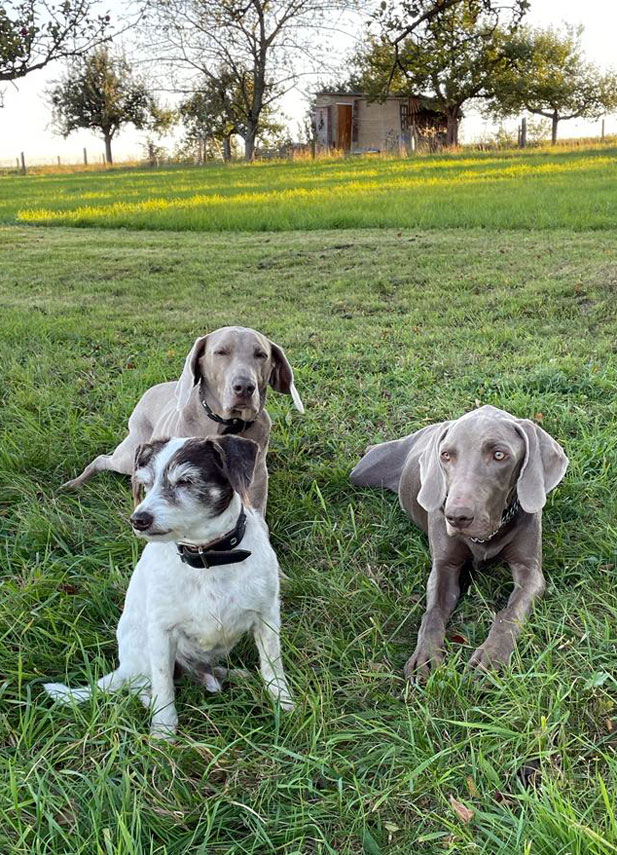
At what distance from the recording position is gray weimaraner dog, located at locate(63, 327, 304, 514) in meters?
3.86

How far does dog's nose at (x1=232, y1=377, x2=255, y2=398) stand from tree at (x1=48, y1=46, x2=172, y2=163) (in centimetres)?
5411

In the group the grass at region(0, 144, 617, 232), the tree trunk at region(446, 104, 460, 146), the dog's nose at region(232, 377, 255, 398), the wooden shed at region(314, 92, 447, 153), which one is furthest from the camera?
the tree trunk at region(446, 104, 460, 146)

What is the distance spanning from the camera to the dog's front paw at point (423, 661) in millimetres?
2703

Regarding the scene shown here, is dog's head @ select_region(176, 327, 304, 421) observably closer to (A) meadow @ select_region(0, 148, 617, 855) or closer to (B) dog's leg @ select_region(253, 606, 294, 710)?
(A) meadow @ select_region(0, 148, 617, 855)

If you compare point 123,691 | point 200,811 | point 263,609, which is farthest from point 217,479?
point 200,811

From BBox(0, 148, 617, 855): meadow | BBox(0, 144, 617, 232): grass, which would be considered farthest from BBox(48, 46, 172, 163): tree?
BBox(0, 148, 617, 855): meadow

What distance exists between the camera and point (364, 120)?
42.6 meters

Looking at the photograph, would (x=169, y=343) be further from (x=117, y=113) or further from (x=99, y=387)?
(x=117, y=113)

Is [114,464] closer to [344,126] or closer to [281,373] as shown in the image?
[281,373]

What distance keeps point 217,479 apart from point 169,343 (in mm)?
4508

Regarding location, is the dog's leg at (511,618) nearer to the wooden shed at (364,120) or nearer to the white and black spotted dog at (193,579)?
the white and black spotted dog at (193,579)

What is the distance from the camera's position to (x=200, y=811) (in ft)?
7.03

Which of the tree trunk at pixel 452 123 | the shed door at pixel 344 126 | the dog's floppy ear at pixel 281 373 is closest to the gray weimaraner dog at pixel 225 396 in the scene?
the dog's floppy ear at pixel 281 373

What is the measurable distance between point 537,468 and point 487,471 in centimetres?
25
